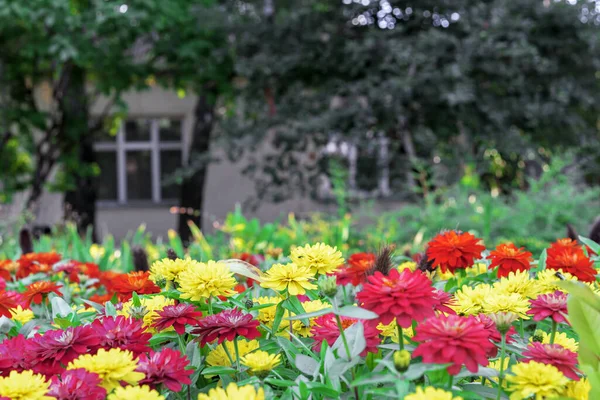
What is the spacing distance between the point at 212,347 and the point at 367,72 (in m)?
5.88

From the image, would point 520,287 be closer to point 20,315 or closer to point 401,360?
point 401,360

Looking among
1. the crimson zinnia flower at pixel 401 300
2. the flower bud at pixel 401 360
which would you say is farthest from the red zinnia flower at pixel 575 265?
the flower bud at pixel 401 360

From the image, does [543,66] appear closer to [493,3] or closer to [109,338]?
[493,3]

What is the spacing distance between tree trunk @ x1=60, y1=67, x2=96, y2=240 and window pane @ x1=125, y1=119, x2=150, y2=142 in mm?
3410

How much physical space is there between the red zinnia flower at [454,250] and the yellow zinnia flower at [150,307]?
1.72 feet

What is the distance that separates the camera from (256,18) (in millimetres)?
7438

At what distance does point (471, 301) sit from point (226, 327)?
0.44 metres

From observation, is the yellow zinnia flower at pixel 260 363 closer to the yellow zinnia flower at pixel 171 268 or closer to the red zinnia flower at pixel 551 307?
the yellow zinnia flower at pixel 171 268

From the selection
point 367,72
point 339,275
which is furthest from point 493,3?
point 339,275

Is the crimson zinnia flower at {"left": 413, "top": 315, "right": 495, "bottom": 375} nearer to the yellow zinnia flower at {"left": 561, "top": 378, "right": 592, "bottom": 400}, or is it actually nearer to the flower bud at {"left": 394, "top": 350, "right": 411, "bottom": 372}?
the flower bud at {"left": 394, "top": 350, "right": 411, "bottom": 372}

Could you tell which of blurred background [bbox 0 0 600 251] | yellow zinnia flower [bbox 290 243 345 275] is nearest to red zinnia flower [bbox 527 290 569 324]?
yellow zinnia flower [bbox 290 243 345 275]

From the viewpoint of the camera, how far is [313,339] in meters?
1.20

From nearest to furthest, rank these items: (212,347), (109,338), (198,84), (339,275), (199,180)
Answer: (109,338)
(212,347)
(339,275)
(198,84)
(199,180)

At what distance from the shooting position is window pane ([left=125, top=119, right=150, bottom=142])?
1203cm
